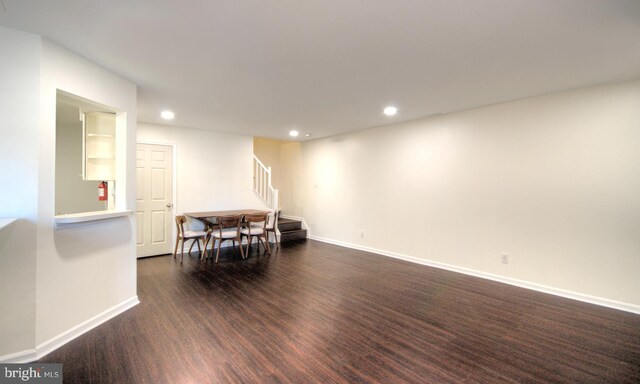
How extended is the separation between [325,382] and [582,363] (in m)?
1.98

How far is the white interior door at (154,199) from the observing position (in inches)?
203

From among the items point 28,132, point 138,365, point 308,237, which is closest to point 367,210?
point 308,237

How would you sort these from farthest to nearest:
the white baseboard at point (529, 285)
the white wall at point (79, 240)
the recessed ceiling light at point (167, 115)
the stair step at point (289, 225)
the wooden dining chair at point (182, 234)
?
the stair step at point (289, 225) → the wooden dining chair at point (182, 234) → the recessed ceiling light at point (167, 115) → the white baseboard at point (529, 285) → the white wall at point (79, 240)

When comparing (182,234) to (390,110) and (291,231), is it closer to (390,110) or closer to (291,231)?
(291,231)

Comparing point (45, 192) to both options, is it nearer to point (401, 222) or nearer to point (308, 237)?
point (401, 222)

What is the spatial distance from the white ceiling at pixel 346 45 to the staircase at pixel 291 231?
12.2ft

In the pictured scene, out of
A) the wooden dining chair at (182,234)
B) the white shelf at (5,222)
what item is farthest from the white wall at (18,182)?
the wooden dining chair at (182,234)

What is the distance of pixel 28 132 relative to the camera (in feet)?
7.09

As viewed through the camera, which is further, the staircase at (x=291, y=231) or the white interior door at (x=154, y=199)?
the staircase at (x=291, y=231)

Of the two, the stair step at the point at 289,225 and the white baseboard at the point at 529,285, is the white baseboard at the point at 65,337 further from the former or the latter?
the white baseboard at the point at 529,285

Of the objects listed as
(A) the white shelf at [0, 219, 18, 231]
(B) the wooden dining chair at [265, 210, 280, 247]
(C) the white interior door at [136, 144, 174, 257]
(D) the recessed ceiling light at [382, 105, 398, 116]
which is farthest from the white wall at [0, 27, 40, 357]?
(B) the wooden dining chair at [265, 210, 280, 247]

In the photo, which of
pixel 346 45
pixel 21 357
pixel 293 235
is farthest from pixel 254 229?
pixel 346 45

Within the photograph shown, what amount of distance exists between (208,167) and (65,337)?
399 cm

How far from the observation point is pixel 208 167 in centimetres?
594
